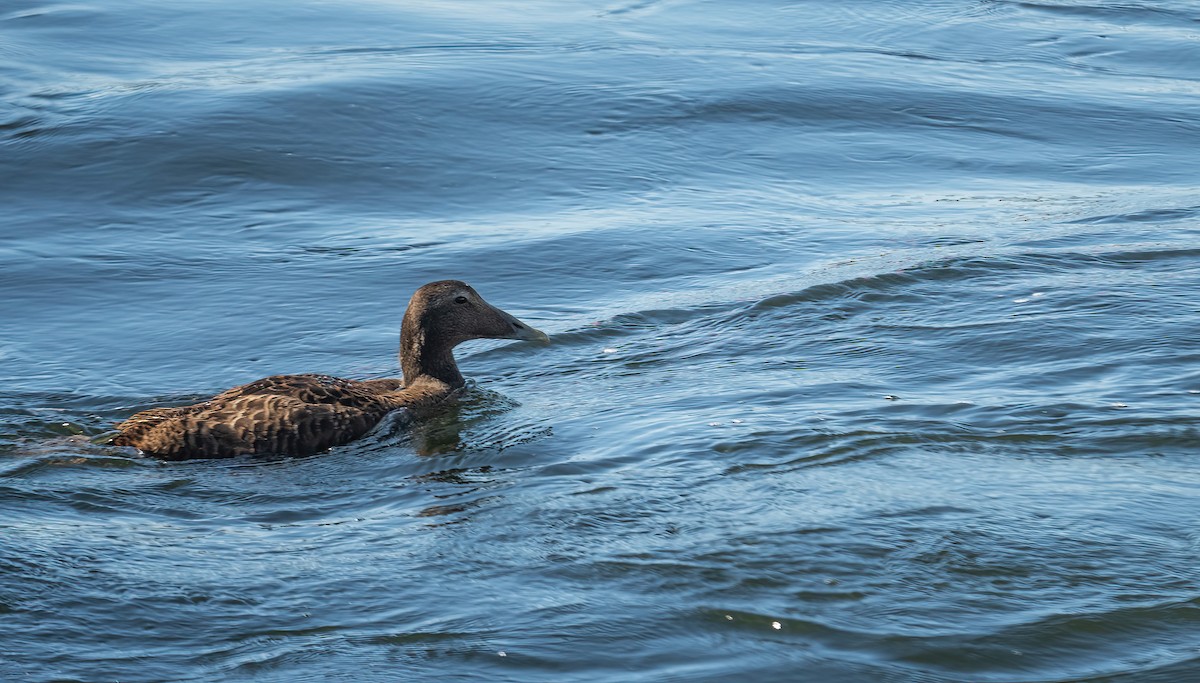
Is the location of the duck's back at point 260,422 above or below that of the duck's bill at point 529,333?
below

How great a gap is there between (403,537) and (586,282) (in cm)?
444

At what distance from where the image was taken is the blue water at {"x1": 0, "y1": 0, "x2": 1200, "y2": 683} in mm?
5656

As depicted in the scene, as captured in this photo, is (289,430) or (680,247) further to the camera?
(680,247)

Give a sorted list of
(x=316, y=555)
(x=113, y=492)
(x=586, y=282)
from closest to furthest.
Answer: (x=316, y=555) < (x=113, y=492) < (x=586, y=282)

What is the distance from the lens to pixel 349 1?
19516mm

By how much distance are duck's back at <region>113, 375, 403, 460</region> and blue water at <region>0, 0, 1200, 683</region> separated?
10 centimetres

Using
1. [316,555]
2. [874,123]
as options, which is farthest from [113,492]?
[874,123]

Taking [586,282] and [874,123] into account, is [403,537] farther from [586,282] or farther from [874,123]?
[874,123]

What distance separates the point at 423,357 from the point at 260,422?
1.24 metres

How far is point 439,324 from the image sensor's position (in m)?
8.76

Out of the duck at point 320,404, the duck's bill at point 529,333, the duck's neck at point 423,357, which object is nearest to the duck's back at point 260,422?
the duck at point 320,404

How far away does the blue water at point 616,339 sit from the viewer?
5656mm

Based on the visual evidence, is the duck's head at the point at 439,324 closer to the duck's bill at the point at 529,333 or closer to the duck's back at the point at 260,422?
the duck's bill at the point at 529,333

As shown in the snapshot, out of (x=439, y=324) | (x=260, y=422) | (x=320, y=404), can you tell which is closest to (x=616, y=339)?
(x=439, y=324)
